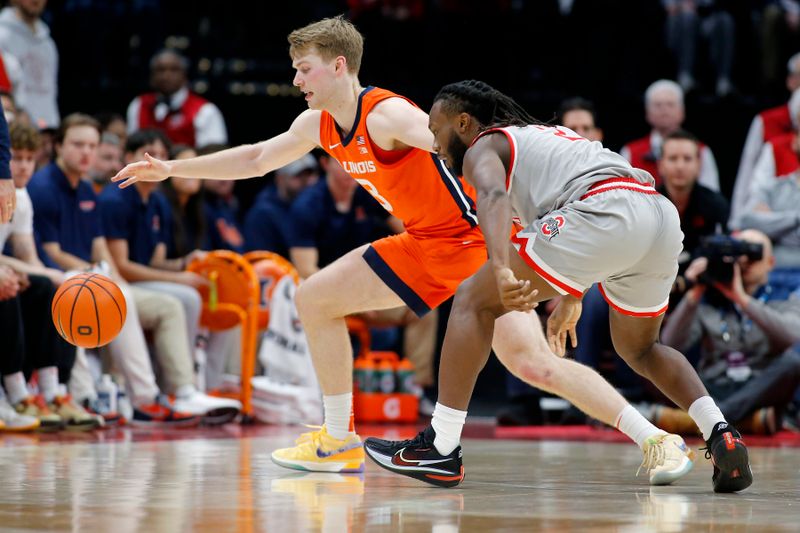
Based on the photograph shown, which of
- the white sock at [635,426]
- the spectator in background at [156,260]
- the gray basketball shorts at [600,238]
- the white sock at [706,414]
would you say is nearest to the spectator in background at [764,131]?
the spectator in background at [156,260]

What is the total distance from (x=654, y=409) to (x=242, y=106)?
6.03m

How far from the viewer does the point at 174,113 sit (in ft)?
32.9

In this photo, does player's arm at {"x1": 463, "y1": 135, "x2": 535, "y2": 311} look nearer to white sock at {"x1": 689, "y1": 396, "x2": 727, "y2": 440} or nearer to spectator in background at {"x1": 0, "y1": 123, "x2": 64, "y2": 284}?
white sock at {"x1": 689, "y1": 396, "x2": 727, "y2": 440}

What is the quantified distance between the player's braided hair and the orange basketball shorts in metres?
0.61

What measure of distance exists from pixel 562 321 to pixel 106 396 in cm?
403

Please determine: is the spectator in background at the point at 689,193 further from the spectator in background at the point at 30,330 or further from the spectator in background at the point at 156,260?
the spectator in background at the point at 30,330

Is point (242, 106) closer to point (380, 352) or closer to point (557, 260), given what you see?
point (380, 352)

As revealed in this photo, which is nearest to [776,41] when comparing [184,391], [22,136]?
[184,391]

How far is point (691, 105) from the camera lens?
11.5 metres

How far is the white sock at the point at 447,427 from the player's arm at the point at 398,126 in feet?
3.12

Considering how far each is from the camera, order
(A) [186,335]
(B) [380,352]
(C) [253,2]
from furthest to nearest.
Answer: (C) [253,2] → (B) [380,352] → (A) [186,335]

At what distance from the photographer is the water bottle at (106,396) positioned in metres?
7.42

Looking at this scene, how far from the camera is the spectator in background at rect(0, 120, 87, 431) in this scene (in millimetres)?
6754

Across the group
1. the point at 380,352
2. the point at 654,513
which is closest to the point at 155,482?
the point at 654,513
